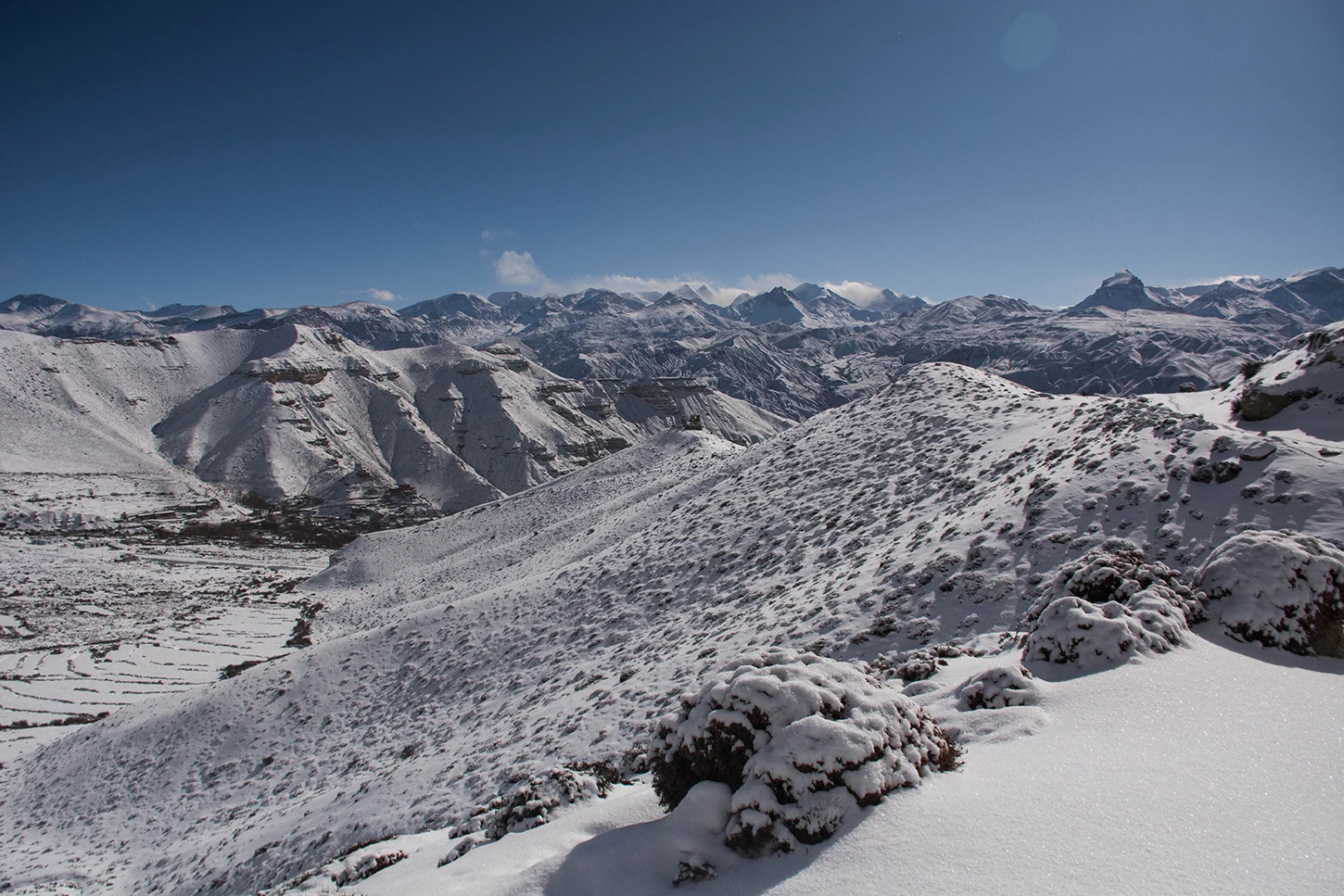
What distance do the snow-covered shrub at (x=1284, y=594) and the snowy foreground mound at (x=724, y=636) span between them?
0.59 metres

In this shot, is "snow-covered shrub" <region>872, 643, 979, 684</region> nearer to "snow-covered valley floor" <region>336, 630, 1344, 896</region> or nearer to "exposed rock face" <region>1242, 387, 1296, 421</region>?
"snow-covered valley floor" <region>336, 630, 1344, 896</region>

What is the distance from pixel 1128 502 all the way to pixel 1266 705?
7.12 metres

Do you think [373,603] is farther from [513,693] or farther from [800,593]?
[800,593]

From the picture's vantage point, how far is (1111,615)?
802cm

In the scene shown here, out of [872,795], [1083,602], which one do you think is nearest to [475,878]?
[872,795]

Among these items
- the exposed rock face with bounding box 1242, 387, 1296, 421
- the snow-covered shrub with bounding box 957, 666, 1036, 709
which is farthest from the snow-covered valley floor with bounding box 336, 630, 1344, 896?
the exposed rock face with bounding box 1242, 387, 1296, 421

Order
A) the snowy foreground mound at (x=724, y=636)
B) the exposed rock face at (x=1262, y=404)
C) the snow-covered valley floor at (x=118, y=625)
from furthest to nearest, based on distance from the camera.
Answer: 1. the snow-covered valley floor at (x=118, y=625)
2. the exposed rock face at (x=1262, y=404)
3. the snowy foreground mound at (x=724, y=636)

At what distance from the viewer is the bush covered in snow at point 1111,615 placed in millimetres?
7613

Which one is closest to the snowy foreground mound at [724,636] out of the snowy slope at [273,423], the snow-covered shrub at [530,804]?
the snow-covered shrub at [530,804]

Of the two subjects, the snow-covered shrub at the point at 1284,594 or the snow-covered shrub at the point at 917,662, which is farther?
the snow-covered shrub at the point at 917,662

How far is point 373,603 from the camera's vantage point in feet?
134

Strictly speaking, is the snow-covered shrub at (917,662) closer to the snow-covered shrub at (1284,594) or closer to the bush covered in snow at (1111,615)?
the bush covered in snow at (1111,615)

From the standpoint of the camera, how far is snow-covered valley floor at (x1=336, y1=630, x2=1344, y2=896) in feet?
13.4

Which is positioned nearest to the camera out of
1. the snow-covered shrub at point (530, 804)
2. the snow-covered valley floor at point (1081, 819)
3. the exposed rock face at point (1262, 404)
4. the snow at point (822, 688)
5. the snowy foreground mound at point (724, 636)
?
the snow-covered valley floor at point (1081, 819)
